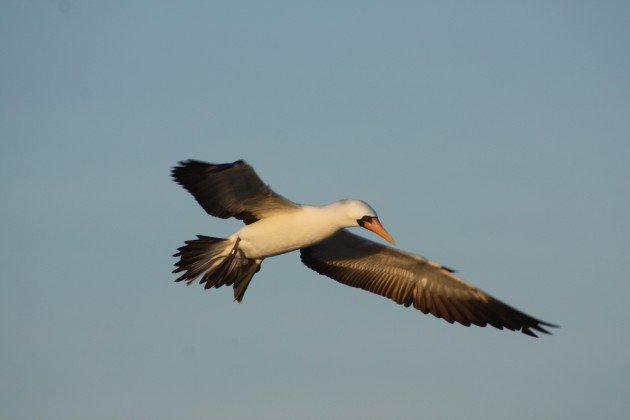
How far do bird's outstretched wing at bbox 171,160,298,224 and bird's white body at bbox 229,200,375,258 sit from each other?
177 mm

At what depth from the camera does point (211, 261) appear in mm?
15141

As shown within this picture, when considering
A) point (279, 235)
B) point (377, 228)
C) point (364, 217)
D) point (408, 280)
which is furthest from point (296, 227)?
point (408, 280)

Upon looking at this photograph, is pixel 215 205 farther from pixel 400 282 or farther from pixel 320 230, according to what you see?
pixel 400 282

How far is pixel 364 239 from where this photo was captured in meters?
16.2

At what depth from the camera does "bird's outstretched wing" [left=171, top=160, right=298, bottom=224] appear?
14188 mm

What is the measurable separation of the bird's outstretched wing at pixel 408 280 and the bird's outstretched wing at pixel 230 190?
60.4 inches

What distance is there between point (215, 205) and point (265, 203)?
28.1 inches

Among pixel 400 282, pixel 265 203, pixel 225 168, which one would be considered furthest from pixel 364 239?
pixel 225 168

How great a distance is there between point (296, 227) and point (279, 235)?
0.26 m

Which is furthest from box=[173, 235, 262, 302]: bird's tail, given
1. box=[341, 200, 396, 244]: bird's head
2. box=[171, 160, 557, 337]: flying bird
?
box=[341, 200, 396, 244]: bird's head

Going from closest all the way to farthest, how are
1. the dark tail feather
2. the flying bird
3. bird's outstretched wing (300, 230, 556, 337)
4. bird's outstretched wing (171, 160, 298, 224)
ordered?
bird's outstretched wing (171, 160, 298, 224) → the flying bird → the dark tail feather → bird's outstretched wing (300, 230, 556, 337)

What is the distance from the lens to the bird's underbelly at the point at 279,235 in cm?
1489

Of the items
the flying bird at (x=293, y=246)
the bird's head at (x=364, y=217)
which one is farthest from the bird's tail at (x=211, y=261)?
the bird's head at (x=364, y=217)

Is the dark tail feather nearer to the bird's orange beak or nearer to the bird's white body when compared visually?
the bird's white body
